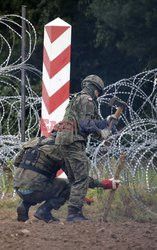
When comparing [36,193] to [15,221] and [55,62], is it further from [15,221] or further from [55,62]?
[55,62]

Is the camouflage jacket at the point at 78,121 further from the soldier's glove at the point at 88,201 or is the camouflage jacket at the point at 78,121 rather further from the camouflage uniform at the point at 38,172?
the soldier's glove at the point at 88,201

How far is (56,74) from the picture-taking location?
10367 millimetres

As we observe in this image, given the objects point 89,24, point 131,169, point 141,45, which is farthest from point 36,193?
point 89,24

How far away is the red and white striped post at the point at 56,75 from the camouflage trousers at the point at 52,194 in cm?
71

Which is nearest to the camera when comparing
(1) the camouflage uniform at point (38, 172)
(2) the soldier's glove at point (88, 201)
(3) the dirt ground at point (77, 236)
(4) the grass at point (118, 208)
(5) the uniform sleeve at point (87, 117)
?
(3) the dirt ground at point (77, 236)

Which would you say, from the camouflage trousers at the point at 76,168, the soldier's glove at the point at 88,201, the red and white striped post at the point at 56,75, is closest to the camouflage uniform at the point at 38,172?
the camouflage trousers at the point at 76,168

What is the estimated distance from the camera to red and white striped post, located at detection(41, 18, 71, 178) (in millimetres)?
10328

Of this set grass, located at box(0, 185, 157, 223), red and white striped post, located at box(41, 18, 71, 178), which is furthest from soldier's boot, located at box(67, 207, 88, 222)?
red and white striped post, located at box(41, 18, 71, 178)

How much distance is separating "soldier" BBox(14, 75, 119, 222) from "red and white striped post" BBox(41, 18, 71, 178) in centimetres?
79

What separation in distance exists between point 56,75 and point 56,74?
14 millimetres

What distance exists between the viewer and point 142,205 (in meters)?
9.95

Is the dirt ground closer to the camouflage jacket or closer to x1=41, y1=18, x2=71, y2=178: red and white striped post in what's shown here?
the camouflage jacket

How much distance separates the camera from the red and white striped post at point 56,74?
1033 cm

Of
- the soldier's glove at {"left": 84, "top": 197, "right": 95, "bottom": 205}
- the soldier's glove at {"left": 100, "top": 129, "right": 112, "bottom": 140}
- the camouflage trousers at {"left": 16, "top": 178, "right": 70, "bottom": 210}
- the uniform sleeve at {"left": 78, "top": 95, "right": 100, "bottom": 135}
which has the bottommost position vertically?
the soldier's glove at {"left": 84, "top": 197, "right": 95, "bottom": 205}
